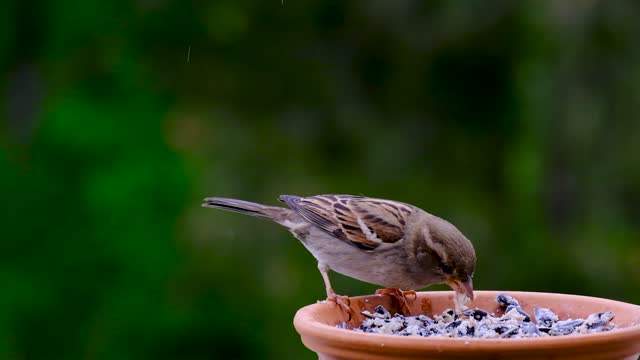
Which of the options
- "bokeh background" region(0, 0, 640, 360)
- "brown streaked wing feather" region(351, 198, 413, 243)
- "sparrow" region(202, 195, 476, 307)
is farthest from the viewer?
"bokeh background" region(0, 0, 640, 360)

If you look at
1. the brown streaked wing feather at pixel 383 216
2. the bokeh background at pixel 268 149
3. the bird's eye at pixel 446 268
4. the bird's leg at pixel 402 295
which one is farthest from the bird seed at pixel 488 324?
the bokeh background at pixel 268 149

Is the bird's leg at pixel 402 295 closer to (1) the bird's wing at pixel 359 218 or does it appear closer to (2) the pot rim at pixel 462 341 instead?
(1) the bird's wing at pixel 359 218

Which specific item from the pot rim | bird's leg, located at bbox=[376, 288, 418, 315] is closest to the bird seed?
bird's leg, located at bbox=[376, 288, 418, 315]

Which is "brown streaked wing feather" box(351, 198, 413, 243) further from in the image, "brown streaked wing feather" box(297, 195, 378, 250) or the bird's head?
the bird's head

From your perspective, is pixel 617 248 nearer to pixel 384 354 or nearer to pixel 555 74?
pixel 555 74

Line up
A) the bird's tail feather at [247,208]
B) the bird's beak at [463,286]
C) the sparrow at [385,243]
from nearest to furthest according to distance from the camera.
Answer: the bird's beak at [463,286] → the sparrow at [385,243] → the bird's tail feather at [247,208]

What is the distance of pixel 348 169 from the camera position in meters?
5.96

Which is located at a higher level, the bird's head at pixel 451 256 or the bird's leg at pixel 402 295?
the bird's head at pixel 451 256

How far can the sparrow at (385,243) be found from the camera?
10.1 ft

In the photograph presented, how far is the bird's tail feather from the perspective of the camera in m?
3.74

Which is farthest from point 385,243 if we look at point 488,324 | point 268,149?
point 268,149

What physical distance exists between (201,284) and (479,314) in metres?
2.91

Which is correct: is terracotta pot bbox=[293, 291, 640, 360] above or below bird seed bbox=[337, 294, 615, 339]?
above

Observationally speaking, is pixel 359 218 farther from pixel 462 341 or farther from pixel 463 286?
pixel 462 341
